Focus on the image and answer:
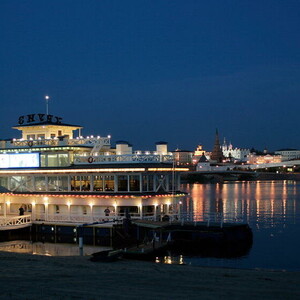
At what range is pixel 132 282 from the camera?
64.3ft

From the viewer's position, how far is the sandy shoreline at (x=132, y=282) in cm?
1698

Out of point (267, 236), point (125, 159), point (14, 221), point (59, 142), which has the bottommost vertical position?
point (267, 236)

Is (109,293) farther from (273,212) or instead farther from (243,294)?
(273,212)

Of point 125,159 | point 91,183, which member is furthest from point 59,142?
point 125,159

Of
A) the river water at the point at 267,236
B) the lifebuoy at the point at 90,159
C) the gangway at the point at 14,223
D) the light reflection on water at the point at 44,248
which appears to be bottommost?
the river water at the point at 267,236

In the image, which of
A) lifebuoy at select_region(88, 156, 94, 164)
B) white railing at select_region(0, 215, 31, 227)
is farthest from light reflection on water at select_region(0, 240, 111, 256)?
lifebuoy at select_region(88, 156, 94, 164)

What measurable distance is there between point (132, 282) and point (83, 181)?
85.0 feet

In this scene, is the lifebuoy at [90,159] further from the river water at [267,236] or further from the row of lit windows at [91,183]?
the river water at [267,236]

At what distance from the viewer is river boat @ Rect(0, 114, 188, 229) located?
1646 inches

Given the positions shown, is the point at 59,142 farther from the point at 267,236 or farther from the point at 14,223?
the point at 267,236

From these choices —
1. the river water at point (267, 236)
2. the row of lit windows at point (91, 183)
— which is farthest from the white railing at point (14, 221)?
the river water at point (267, 236)

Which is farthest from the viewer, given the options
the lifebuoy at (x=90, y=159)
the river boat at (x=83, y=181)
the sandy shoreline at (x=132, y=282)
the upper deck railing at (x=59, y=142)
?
the upper deck railing at (x=59, y=142)

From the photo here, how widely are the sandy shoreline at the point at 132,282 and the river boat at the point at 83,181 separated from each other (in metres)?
14.9

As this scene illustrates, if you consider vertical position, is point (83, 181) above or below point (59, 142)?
below
